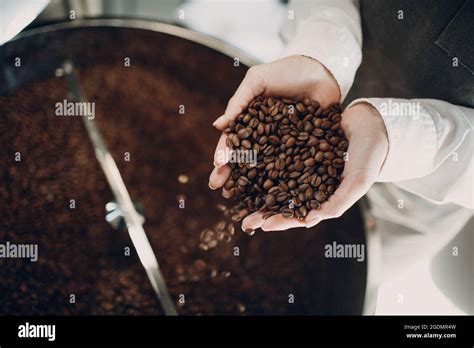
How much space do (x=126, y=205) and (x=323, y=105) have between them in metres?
0.43

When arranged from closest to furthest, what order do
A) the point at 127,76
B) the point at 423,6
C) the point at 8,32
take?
the point at 423,6 < the point at 8,32 < the point at 127,76

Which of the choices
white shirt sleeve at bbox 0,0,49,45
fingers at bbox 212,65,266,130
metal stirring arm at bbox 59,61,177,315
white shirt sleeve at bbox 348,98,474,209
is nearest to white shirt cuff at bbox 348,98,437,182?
white shirt sleeve at bbox 348,98,474,209

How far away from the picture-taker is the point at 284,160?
27.8 inches

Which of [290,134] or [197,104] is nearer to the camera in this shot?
[290,134]

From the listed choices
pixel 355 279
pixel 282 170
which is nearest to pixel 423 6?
pixel 282 170

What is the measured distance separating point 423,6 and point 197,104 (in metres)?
0.52

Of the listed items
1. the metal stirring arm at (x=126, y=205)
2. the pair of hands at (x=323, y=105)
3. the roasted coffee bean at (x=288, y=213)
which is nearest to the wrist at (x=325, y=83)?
the pair of hands at (x=323, y=105)

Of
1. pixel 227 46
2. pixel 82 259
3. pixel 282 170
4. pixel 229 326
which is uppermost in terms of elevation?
pixel 227 46

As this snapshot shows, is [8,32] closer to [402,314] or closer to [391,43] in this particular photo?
[391,43]

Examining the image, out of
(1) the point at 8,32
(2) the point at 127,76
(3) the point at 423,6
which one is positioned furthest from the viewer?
(2) the point at 127,76

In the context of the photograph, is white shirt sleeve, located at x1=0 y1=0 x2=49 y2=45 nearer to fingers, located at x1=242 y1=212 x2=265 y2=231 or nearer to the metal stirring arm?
the metal stirring arm

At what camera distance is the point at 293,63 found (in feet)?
2.53

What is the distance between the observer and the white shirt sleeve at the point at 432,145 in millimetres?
688

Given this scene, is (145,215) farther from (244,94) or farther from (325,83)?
(325,83)
